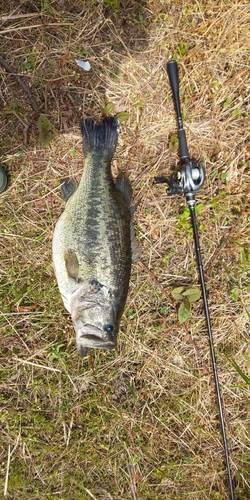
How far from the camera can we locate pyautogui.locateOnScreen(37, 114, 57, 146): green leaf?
293 centimetres

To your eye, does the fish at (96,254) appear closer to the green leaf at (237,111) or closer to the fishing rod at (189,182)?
the fishing rod at (189,182)

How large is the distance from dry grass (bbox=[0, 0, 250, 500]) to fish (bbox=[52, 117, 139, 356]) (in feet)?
1.72

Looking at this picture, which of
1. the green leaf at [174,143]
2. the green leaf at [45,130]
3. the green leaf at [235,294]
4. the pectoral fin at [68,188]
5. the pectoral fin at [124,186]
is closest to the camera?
the pectoral fin at [124,186]

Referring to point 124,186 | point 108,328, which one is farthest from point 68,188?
point 108,328

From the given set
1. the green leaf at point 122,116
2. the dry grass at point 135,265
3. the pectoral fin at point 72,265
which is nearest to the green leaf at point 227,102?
the dry grass at point 135,265

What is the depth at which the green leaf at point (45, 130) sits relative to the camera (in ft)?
9.62

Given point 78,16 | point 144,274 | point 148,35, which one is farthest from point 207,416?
point 78,16

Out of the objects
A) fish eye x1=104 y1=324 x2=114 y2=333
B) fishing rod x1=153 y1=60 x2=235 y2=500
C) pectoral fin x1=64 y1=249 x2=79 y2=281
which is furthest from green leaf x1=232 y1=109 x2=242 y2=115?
fish eye x1=104 y1=324 x2=114 y2=333

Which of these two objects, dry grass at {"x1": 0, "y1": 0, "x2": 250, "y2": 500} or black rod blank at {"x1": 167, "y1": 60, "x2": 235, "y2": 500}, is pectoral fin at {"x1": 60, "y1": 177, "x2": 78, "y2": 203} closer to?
dry grass at {"x1": 0, "y1": 0, "x2": 250, "y2": 500}

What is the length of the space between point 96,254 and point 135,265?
800 mm

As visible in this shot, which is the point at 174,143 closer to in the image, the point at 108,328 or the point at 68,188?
the point at 68,188

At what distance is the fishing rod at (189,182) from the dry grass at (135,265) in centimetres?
18

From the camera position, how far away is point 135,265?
3.16 meters

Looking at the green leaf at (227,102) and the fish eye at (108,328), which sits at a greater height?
the green leaf at (227,102)
